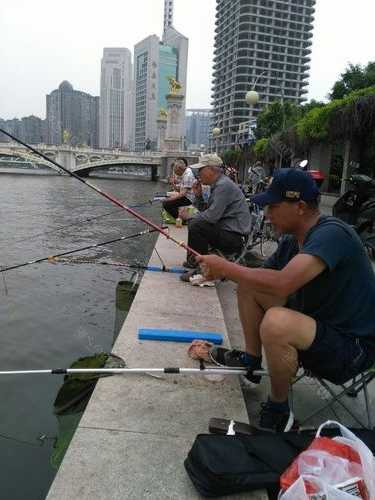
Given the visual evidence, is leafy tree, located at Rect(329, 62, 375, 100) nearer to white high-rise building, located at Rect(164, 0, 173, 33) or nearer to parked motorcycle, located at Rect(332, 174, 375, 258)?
parked motorcycle, located at Rect(332, 174, 375, 258)

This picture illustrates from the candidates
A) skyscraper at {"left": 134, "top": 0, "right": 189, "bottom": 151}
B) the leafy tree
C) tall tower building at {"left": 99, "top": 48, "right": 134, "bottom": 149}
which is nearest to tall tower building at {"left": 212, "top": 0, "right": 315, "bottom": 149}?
skyscraper at {"left": 134, "top": 0, "right": 189, "bottom": 151}

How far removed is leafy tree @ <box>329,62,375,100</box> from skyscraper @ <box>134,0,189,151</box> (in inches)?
4170

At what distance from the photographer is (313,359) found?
2225 mm

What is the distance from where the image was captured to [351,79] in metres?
42.3

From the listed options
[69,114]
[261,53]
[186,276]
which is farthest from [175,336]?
[69,114]

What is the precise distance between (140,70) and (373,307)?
166 meters

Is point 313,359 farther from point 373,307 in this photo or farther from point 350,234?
point 350,234

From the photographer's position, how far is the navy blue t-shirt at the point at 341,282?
82.8 inches

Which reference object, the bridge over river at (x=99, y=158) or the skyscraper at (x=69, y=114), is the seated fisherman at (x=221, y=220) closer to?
→ the bridge over river at (x=99, y=158)

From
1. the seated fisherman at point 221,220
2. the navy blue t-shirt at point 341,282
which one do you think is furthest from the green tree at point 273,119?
the navy blue t-shirt at point 341,282

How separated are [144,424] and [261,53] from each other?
132062mm

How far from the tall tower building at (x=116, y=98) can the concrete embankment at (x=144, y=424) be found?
167 metres

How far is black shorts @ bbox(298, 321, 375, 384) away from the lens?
217 centimetres

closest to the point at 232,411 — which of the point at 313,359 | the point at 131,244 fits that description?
the point at 313,359
